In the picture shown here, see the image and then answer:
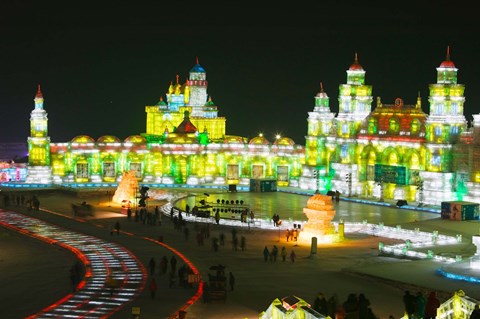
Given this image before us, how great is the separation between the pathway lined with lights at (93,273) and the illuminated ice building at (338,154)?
2485 cm

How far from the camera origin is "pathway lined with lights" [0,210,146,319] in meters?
32.8

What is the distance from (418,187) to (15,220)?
27298mm

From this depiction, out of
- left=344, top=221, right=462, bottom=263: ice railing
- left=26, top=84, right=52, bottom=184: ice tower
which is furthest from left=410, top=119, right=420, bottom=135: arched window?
left=26, top=84, right=52, bottom=184: ice tower

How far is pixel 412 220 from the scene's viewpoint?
193 ft

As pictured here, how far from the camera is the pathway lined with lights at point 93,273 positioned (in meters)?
32.8

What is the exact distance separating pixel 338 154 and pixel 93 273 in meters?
38.6

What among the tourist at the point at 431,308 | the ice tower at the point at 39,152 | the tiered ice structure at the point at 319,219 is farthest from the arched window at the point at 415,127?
the tourist at the point at 431,308

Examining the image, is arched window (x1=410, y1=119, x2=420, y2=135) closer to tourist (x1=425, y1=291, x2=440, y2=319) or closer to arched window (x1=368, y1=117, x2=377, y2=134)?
arched window (x1=368, y1=117, x2=377, y2=134)

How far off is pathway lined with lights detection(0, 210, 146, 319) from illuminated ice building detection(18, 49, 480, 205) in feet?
81.5

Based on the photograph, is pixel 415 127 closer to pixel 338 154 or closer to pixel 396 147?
pixel 396 147

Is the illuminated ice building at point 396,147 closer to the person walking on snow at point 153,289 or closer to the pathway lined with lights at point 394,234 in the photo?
the pathway lined with lights at point 394,234

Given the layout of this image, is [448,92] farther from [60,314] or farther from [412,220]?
[60,314]

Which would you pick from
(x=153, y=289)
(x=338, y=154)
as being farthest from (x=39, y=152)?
(x=153, y=289)

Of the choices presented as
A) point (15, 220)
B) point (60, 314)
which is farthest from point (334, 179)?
point (60, 314)
